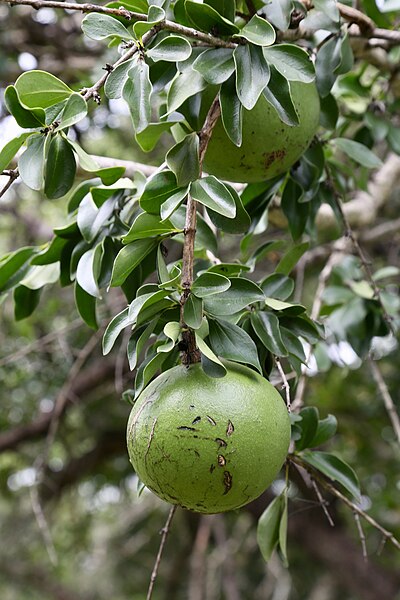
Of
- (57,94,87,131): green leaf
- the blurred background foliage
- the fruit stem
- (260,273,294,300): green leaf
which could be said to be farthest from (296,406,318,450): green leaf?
the blurred background foliage

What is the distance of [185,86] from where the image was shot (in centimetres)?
82

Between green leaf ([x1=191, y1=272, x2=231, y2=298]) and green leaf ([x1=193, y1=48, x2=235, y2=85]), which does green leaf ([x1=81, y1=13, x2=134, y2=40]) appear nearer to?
green leaf ([x1=193, y1=48, x2=235, y2=85])

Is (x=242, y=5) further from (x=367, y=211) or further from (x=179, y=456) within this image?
(x=367, y=211)

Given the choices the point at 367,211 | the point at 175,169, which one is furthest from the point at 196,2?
the point at 367,211

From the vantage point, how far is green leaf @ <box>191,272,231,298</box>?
767 millimetres

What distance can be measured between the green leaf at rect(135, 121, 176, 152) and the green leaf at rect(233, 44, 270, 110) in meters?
0.12

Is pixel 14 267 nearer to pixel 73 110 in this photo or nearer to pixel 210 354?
pixel 73 110

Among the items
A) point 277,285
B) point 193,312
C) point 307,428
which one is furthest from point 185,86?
point 307,428

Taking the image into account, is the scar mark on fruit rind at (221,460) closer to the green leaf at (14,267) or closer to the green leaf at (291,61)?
the green leaf at (291,61)

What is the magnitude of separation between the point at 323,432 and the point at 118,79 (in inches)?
22.7

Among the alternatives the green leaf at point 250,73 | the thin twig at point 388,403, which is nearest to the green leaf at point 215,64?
the green leaf at point 250,73

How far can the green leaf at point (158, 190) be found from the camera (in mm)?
846

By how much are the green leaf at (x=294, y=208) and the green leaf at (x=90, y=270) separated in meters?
Answer: 0.34

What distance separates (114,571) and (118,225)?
399 cm
